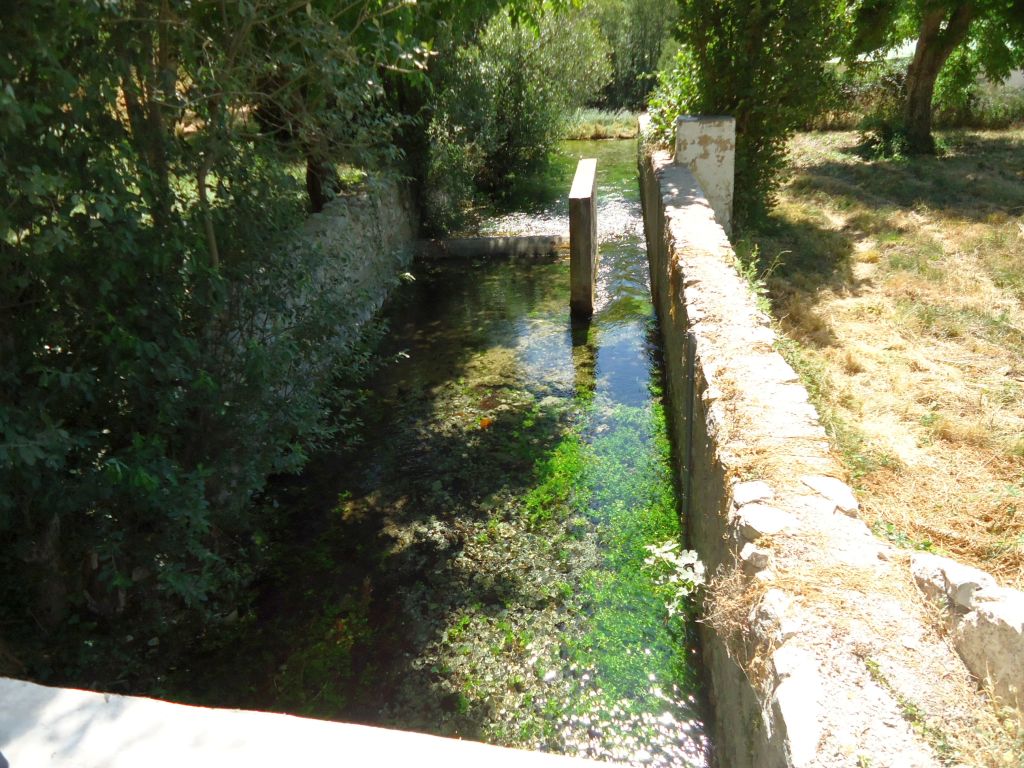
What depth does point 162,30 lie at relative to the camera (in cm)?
343

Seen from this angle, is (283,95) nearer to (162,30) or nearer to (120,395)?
(162,30)

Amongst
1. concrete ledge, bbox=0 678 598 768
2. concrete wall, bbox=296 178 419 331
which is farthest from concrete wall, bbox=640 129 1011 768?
concrete wall, bbox=296 178 419 331

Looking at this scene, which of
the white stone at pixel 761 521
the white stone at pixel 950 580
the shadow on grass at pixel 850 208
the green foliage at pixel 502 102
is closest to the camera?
the white stone at pixel 950 580

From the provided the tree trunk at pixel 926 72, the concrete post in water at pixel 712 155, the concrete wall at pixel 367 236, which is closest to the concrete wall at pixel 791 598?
the concrete wall at pixel 367 236

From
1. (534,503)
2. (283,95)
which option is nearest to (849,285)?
(534,503)

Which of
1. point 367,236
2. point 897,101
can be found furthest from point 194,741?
point 897,101

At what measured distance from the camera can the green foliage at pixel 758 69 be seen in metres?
7.77

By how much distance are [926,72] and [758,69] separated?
23.0 ft

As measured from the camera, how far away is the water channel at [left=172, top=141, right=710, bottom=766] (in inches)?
130

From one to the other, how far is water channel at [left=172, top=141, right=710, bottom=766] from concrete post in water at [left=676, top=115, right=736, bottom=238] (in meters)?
2.08

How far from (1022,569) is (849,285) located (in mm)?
4111

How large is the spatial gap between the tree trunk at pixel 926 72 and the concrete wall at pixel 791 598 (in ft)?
36.6

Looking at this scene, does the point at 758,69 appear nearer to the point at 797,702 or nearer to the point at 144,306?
the point at 144,306

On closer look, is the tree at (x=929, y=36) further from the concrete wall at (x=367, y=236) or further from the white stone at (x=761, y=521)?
the white stone at (x=761, y=521)
